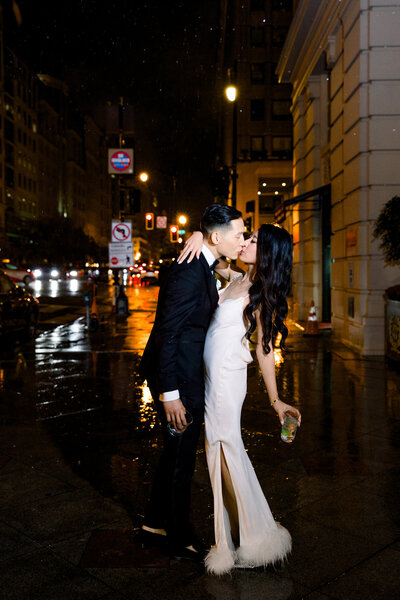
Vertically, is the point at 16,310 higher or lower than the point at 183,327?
lower

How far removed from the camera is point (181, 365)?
10.4 ft

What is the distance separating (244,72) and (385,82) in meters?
42.3

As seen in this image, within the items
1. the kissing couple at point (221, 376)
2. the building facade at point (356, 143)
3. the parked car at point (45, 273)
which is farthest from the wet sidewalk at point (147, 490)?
the parked car at point (45, 273)

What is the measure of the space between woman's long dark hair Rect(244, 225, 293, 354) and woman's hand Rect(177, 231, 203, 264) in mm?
341

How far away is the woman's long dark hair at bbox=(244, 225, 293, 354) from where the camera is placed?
125 inches

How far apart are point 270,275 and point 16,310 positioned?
11638 mm

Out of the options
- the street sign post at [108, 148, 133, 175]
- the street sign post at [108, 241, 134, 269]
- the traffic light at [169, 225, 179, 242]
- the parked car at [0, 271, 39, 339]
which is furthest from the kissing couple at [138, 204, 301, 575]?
the traffic light at [169, 225, 179, 242]

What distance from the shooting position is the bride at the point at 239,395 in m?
3.18

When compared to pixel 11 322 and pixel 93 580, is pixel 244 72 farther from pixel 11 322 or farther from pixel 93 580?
pixel 93 580

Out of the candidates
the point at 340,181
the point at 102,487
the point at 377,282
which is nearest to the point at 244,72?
the point at 340,181

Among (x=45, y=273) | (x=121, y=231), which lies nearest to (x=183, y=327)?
(x=121, y=231)

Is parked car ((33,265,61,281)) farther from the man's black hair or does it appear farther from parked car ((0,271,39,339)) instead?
the man's black hair

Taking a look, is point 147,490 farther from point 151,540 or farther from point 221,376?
point 221,376

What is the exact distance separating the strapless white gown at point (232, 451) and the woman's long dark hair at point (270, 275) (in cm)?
10
